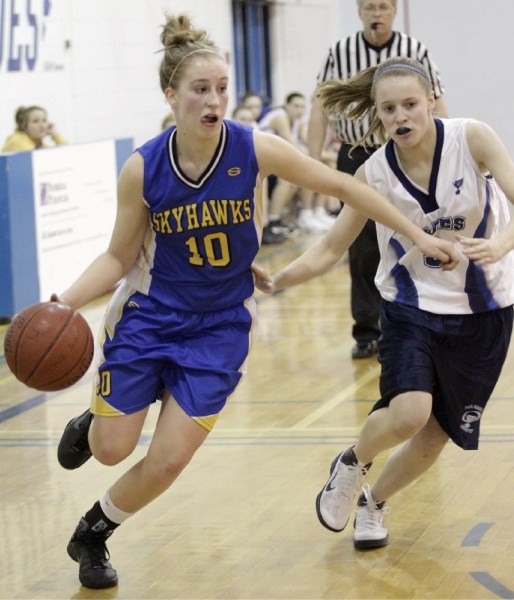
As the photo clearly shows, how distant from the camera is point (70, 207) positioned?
30.3 ft

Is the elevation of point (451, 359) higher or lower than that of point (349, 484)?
higher

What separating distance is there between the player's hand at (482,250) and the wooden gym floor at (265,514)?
37.4 inches

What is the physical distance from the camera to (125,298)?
389cm

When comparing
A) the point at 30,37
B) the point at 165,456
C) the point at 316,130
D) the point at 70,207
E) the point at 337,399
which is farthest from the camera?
the point at 30,37

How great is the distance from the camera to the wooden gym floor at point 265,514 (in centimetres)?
376

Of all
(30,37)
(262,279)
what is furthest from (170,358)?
(30,37)

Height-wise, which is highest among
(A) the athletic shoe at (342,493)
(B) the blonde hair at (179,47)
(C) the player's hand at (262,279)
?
(B) the blonde hair at (179,47)

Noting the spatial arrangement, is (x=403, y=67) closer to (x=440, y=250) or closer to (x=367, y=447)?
(x=440, y=250)

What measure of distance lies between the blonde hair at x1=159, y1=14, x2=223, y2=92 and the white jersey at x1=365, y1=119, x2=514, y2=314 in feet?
2.20

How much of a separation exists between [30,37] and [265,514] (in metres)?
6.95

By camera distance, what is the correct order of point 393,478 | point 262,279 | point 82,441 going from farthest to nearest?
point 82,441
point 393,478
point 262,279

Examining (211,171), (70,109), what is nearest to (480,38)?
(70,109)

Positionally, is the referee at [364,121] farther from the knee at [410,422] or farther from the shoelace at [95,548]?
the shoelace at [95,548]

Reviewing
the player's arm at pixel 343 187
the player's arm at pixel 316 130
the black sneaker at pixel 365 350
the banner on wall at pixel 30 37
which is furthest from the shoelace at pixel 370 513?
the banner on wall at pixel 30 37
